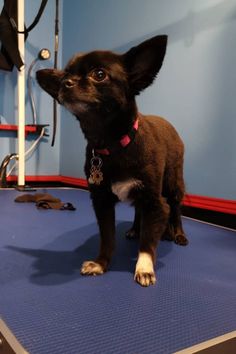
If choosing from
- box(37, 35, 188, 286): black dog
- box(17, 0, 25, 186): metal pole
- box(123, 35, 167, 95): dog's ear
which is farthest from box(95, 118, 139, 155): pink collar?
box(17, 0, 25, 186): metal pole

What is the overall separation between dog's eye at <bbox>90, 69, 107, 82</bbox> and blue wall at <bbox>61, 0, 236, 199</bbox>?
102 centimetres

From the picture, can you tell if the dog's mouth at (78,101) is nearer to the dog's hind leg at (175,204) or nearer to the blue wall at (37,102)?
the dog's hind leg at (175,204)

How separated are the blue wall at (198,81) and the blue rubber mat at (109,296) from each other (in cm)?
51

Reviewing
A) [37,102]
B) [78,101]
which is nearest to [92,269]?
[78,101]

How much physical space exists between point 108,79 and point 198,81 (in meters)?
1.14

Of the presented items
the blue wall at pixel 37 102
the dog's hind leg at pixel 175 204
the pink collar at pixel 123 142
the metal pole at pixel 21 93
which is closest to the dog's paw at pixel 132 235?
the dog's hind leg at pixel 175 204

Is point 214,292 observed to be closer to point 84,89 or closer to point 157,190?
point 157,190

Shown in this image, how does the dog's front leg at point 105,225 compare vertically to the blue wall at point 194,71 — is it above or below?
below

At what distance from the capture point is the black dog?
88 cm

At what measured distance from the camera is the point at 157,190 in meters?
0.98

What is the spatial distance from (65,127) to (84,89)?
242 cm

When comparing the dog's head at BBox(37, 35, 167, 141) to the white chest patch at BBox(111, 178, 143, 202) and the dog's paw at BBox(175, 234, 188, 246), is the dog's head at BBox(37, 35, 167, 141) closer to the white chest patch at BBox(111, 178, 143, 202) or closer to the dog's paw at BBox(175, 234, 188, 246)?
the white chest patch at BBox(111, 178, 143, 202)

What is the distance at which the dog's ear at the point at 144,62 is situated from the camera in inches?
34.5

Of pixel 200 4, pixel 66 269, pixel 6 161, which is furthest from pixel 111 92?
pixel 6 161
